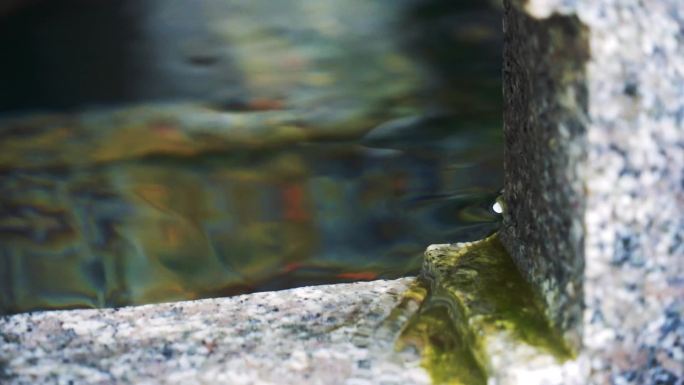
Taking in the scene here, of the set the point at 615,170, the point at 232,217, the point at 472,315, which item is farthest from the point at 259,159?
the point at 615,170

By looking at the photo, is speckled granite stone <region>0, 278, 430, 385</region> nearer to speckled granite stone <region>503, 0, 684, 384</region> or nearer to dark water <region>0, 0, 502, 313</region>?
dark water <region>0, 0, 502, 313</region>

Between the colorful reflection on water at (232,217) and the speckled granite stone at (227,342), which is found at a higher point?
the colorful reflection on water at (232,217)

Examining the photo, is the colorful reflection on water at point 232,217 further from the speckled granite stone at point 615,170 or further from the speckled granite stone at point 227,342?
the speckled granite stone at point 615,170

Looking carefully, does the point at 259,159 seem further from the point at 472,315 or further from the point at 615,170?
the point at 615,170

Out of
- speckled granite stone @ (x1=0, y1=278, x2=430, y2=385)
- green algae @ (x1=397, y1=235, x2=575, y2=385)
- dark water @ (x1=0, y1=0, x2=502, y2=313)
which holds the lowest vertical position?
speckled granite stone @ (x1=0, y1=278, x2=430, y2=385)

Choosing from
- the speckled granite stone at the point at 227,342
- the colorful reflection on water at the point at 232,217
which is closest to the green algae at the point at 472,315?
the speckled granite stone at the point at 227,342

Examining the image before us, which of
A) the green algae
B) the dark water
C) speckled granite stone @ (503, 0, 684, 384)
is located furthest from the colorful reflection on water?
speckled granite stone @ (503, 0, 684, 384)

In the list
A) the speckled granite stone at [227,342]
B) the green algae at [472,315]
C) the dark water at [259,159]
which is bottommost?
the speckled granite stone at [227,342]
